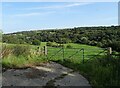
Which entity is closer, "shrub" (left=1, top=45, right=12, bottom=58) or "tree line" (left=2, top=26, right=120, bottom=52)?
"shrub" (left=1, top=45, right=12, bottom=58)

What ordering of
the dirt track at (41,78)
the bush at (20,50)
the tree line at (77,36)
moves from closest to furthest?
1. the dirt track at (41,78)
2. the bush at (20,50)
3. the tree line at (77,36)

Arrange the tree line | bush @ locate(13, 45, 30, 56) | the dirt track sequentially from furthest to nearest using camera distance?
the tree line → bush @ locate(13, 45, 30, 56) → the dirt track

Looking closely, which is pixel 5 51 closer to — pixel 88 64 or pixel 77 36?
pixel 88 64

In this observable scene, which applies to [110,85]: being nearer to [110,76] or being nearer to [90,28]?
[110,76]

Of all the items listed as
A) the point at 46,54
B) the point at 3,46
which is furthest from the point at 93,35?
the point at 3,46

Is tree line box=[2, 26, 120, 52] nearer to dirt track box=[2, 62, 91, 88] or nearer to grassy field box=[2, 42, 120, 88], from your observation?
grassy field box=[2, 42, 120, 88]

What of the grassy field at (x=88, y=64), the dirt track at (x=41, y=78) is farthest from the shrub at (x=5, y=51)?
the dirt track at (x=41, y=78)

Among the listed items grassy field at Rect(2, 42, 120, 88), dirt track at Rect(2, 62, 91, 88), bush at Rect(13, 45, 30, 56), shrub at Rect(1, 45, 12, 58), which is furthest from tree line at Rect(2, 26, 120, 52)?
dirt track at Rect(2, 62, 91, 88)

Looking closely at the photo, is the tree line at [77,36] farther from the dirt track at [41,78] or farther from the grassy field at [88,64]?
the dirt track at [41,78]

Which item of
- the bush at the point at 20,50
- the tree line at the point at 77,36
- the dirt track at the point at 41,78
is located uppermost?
the bush at the point at 20,50

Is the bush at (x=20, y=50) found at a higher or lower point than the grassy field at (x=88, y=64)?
higher

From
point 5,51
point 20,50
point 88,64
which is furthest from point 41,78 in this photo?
point 20,50

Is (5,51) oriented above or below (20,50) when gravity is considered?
above

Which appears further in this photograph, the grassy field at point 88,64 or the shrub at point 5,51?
Result: the shrub at point 5,51
